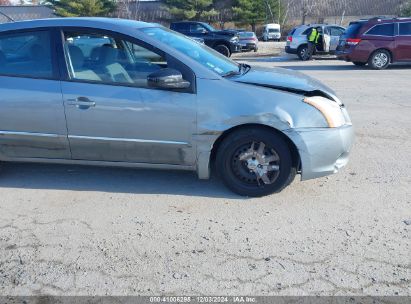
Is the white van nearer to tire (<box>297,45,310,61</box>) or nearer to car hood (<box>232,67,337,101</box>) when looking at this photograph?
tire (<box>297,45,310,61</box>)

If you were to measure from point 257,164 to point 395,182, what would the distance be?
5.08ft

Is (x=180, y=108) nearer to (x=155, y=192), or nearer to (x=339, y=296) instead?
(x=155, y=192)

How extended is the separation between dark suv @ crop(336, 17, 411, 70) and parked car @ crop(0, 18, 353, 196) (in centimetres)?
1184

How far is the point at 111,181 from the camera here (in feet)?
14.5

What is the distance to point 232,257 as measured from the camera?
3.04 metres

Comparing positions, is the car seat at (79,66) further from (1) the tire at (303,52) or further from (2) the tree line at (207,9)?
(2) the tree line at (207,9)

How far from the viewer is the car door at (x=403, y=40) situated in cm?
1442

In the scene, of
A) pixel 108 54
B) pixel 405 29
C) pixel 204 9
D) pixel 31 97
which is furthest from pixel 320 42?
pixel 204 9

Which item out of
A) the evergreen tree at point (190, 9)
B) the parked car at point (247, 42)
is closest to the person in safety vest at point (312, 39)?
the parked car at point (247, 42)

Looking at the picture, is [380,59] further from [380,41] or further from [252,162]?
[252,162]

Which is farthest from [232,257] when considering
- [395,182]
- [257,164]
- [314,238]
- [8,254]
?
[395,182]

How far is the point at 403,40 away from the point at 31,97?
14.1 metres

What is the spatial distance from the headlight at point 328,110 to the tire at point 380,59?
12.1 m

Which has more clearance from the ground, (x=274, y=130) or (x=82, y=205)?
(x=274, y=130)
